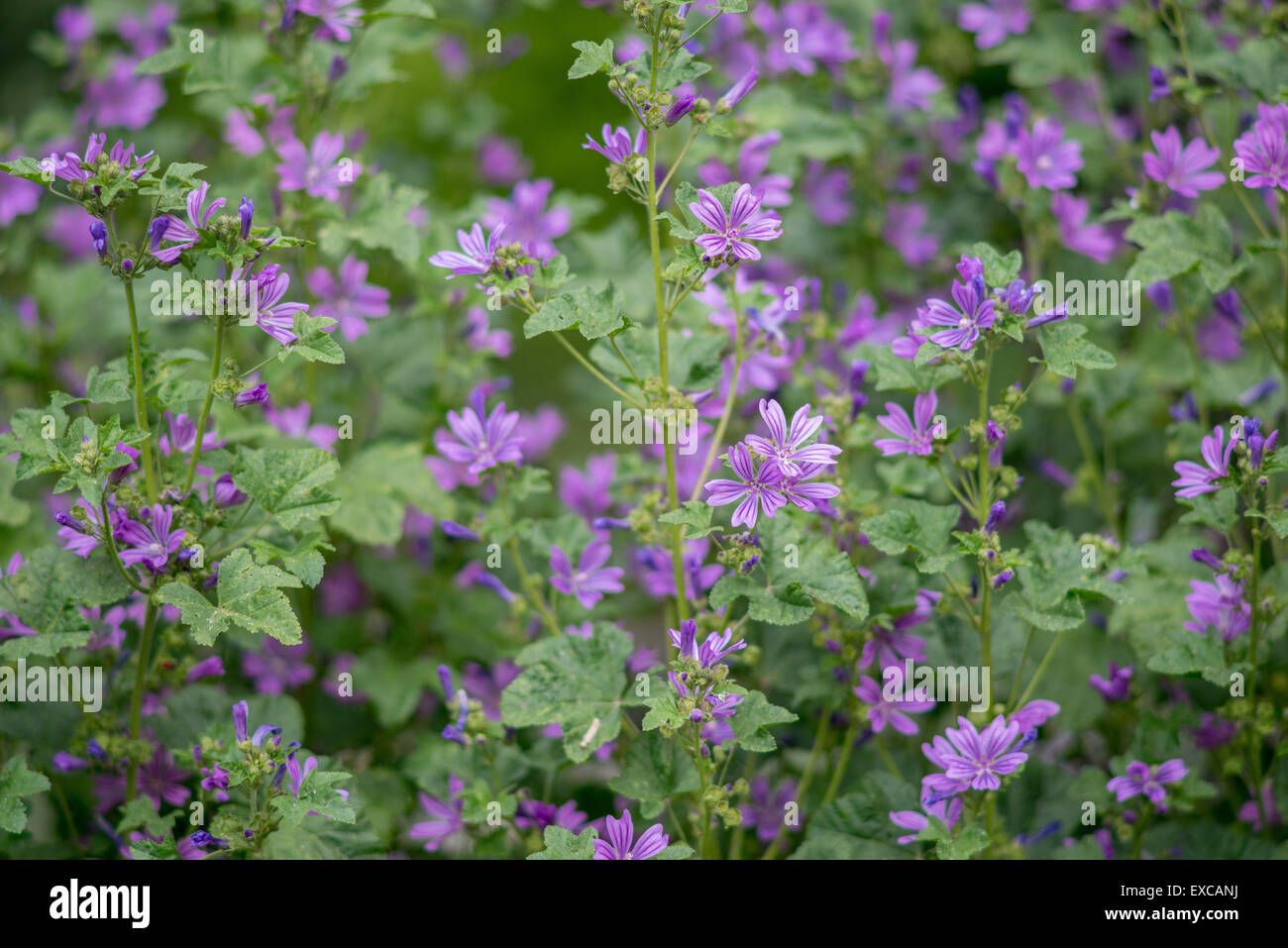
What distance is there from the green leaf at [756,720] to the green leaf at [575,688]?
23 cm

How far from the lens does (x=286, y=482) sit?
221 cm

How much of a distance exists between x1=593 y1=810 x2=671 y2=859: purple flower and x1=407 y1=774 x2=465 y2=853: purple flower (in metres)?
0.46

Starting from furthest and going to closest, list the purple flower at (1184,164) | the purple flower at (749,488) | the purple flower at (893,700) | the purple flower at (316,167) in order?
1. the purple flower at (316,167)
2. the purple flower at (1184,164)
3. the purple flower at (893,700)
4. the purple flower at (749,488)

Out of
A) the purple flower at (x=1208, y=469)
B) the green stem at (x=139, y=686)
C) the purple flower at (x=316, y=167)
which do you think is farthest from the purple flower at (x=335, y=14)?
the purple flower at (x=1208, y=469)

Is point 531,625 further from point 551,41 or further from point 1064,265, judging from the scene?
point 551,41

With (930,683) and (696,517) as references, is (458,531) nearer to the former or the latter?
(696,517)

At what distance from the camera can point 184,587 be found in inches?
80.0

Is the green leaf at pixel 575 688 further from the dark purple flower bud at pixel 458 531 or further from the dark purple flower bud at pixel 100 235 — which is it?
the dark purple flower bud at pixel 100 235

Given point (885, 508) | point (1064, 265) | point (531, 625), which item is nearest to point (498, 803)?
point (531, 625)

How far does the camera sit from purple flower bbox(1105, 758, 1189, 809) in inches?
90.6

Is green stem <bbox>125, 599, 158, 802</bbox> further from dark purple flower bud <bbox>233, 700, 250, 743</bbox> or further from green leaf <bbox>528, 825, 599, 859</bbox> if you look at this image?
green leaf <bbox>528, 825, 599, 859</bbox>

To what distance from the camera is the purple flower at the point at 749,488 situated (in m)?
2.07
